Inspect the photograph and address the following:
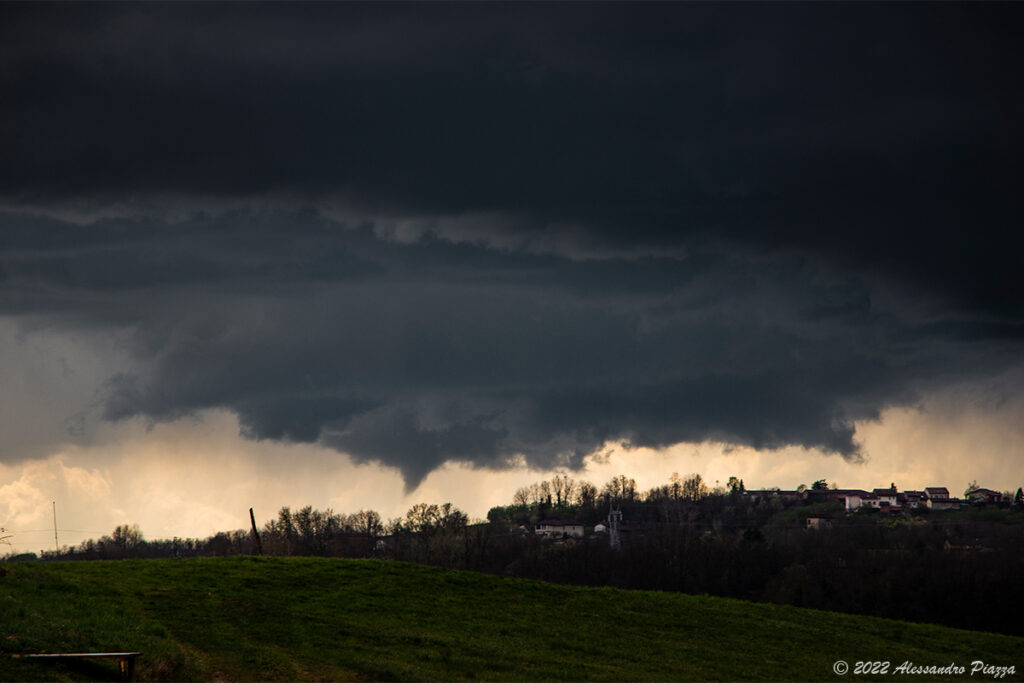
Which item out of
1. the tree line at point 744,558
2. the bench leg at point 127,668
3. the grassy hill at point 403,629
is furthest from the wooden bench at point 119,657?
the tree line at point 744,558

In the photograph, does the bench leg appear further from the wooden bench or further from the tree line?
the tree line

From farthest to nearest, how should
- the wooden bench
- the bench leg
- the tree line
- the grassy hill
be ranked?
the tree line, the grassy hill, the bench leg, the wooden bench

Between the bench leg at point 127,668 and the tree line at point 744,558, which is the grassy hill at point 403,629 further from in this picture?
the tree line at point 744,558

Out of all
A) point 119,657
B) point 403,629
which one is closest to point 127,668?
point 119,657

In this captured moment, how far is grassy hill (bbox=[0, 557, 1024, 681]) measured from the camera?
103 feet

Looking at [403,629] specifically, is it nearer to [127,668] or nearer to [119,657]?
[127,668]

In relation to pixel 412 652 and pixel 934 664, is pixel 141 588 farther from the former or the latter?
pixel 934 664

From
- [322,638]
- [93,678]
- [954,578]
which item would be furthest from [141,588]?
[954,578]

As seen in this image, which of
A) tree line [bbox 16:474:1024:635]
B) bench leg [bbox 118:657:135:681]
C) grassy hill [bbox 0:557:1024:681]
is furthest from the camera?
tree line [bbox 16:474:1024:635]

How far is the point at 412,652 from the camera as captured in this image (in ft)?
118

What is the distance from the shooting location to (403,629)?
4000cm

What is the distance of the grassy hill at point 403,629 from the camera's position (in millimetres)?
31250

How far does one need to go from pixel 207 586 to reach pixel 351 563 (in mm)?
10028

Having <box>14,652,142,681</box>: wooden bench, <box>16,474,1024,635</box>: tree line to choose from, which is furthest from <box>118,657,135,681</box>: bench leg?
<box>16,474,1024,635</box>: tree line
